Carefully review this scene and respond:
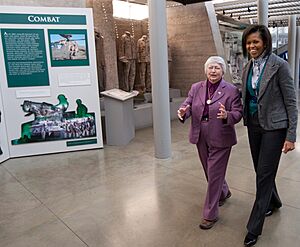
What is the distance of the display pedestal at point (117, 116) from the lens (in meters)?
4.71

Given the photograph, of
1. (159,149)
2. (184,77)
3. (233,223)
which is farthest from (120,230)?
(184,77)

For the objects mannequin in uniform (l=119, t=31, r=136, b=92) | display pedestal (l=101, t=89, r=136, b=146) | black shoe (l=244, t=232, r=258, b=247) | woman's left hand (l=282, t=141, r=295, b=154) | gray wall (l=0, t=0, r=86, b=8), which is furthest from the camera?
mannequin in uniform (l=119, t=31, r=136, b=92)

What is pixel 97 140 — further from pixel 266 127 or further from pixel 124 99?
pixel 266 127

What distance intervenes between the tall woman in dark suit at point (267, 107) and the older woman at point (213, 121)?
0.63 ft

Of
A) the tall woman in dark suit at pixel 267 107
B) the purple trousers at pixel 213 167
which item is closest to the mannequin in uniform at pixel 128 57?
the purple trousers at pixel 213 167

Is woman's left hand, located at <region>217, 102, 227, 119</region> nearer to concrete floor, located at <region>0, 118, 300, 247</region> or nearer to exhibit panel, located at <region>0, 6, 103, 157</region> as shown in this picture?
concrete floor, located at <region>0, 118, 300, 247</region>

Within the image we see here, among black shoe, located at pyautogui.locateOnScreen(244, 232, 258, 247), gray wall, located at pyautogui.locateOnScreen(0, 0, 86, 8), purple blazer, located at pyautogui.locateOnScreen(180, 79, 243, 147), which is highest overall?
gray wall, located at pyautogui.locateOnScreen(0, 0, 86, 8)

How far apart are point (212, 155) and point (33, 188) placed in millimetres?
2102

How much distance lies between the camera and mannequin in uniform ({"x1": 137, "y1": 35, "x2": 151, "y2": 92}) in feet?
26.0

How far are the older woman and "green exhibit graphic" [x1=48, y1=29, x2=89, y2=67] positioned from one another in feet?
8.54

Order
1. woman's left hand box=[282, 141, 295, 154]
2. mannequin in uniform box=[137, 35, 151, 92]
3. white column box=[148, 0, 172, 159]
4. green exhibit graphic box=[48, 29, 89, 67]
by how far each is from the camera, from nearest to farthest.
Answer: woman's left hand box=[282, 141, 295, 154] → white column box=[148, 0, 172, 159] → green exhibit graphic box=[48, 29, 89, 67] → mannequin in uniform box=[137, 35, 151, 92]

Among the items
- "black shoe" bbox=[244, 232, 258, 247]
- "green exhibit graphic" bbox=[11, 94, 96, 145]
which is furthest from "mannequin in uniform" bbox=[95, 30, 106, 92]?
"black shoe" bbox=[244, 232, 258, 247]

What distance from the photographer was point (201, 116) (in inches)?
89.4

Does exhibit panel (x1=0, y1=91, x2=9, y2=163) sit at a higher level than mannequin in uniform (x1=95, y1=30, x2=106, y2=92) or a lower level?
lower
